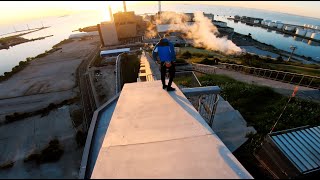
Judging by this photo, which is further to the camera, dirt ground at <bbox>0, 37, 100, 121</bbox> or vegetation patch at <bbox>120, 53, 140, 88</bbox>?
vegetation patch at <bbox>120, 53, 140, 88</bbox>

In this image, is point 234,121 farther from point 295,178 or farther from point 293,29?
point 293,29

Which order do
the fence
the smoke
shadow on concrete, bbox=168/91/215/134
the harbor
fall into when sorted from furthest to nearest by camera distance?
the harbor, the smoke, the fence, shadow on concrete, bbox=168/91/215/134


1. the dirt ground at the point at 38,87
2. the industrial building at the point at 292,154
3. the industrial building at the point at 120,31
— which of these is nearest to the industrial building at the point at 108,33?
the industrial building at the point at 120,31

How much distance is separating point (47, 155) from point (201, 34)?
Result: 206ft

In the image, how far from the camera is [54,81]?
34781 mm

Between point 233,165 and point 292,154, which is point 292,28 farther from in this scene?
point 233,165

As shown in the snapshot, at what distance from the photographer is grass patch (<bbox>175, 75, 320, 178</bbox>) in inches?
278

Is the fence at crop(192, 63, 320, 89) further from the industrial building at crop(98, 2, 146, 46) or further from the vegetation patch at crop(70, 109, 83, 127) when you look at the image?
the industrial building at crop(98, 2, 146, 46)

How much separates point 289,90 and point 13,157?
2457 cm

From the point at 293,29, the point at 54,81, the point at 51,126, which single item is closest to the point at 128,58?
the point at 54,81

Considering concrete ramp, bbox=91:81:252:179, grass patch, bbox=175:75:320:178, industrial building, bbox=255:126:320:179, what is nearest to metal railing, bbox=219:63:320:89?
grass patch, bbox=175:75:320:178

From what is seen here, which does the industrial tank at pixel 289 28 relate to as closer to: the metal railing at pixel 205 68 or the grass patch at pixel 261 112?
the metal railing at pixel 205 68

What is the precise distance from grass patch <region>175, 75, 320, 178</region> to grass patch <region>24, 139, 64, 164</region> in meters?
15.4

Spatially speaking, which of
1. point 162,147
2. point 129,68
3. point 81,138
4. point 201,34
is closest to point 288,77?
point 162,147
